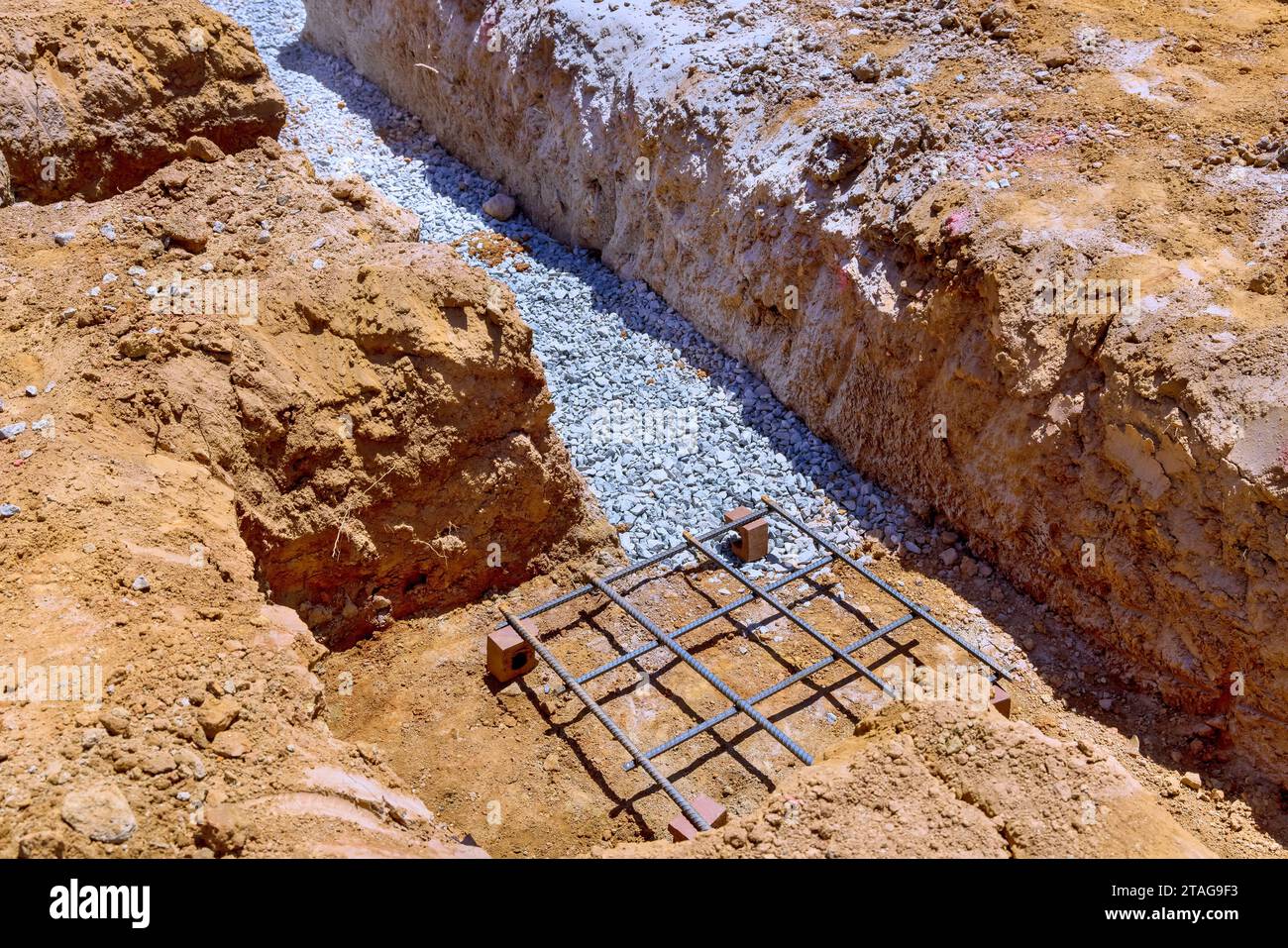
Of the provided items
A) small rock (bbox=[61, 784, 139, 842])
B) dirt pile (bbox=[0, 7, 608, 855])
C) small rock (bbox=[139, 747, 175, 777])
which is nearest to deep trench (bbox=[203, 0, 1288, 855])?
dirt pile (bbox=[0, 7, 608, 855])

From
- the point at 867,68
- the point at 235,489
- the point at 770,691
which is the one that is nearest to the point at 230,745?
the point at 235,489

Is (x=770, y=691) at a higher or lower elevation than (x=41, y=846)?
lower

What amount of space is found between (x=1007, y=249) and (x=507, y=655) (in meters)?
5.43

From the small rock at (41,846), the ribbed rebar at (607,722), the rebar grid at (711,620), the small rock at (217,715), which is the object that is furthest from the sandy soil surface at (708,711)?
the small rock at (41,846)

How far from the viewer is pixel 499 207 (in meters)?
14.1

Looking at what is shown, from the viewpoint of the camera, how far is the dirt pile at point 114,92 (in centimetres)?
930

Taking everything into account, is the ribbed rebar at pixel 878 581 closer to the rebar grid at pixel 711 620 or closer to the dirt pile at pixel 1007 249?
the rebar grid at pixel 711 620

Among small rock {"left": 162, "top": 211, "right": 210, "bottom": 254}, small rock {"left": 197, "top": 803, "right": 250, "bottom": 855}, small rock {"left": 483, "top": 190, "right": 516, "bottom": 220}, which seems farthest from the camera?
small rock {"left": 483, "top": 190, "right": 516, "bottom": 220}

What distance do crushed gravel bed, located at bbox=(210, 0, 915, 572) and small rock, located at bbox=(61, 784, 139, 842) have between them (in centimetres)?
556

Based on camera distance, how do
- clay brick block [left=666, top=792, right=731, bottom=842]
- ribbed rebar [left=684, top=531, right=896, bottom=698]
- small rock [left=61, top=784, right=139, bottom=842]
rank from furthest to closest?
ribbed rebar [left=684, top=531, right=896, bottom=698], clay brick block [left=666, top=792, right=731, bottom=842], small rock [left=61, top=784, right=139, bottom=842]

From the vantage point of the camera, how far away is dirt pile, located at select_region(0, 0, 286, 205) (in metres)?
9.30

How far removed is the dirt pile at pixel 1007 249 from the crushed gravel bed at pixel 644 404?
1.05ft

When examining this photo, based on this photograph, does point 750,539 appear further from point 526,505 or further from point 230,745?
point 230,745

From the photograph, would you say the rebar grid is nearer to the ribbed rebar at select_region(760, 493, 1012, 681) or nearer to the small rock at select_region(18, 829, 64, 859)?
the ribbed rebar at select_region(760, 493, 1012, 681)
